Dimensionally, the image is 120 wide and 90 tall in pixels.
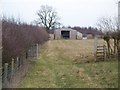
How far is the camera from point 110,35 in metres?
26.3

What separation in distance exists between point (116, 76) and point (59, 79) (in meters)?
2.71

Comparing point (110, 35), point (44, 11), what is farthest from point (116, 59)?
point (44, 11)

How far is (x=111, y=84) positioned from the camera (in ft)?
44.9

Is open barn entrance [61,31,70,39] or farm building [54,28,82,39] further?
open barn entrance [61,31,70,39]

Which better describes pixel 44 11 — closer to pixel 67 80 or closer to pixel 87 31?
pixel 87 31

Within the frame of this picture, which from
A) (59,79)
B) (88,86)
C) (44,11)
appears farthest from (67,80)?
(44,11)

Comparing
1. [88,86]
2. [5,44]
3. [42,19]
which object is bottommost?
[88,86]

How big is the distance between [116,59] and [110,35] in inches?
107

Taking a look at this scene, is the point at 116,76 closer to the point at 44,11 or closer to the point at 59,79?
the point at 59,79

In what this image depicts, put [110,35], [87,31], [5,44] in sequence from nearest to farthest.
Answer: [5,44]
[110,35]
[87,31]

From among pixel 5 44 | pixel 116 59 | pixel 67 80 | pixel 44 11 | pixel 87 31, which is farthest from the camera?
pixel 87 31

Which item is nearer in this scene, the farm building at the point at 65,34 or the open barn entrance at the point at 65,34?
the farm building at the point at 65,34

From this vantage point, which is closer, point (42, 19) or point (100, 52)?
point (100, 52)

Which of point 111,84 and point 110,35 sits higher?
point 110,35
